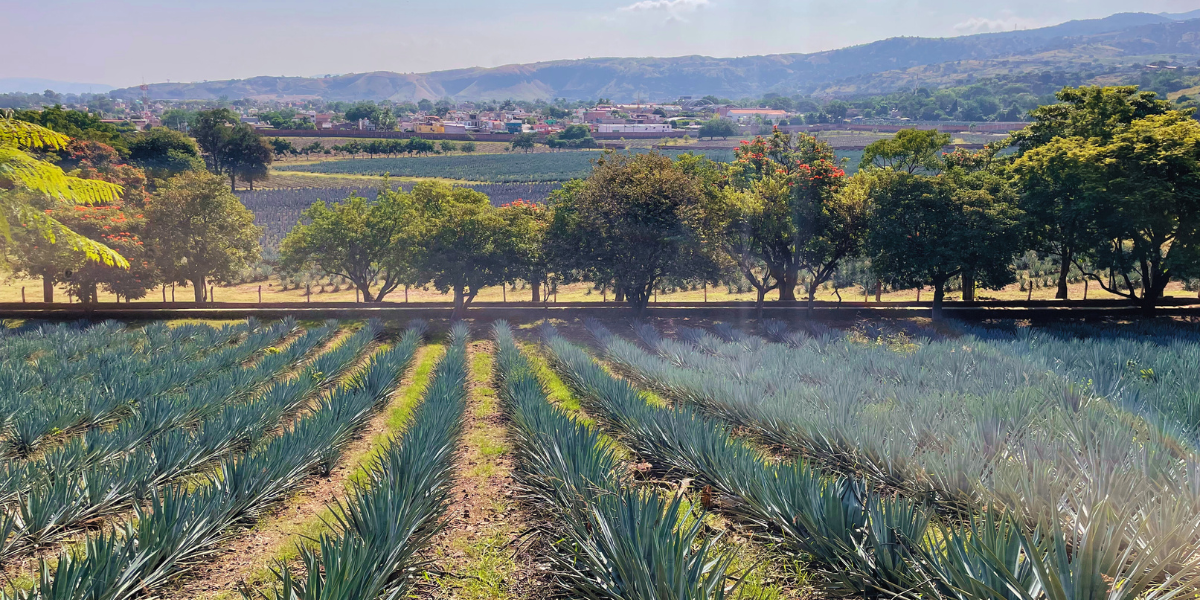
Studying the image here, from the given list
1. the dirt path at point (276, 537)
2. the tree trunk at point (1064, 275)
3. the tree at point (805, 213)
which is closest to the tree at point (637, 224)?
the tree at point (805, 213)

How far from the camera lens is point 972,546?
4941 mm

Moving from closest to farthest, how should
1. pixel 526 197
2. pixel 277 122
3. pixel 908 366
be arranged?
pixel 908 366
pixel 526 197
pixel 277 122

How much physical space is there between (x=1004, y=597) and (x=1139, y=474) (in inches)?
116

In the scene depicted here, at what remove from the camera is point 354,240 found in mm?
25703

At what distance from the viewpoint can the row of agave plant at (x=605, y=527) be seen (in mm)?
5062

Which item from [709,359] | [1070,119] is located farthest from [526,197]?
[709,359]

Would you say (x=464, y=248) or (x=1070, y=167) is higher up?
(x=1070, y=167)

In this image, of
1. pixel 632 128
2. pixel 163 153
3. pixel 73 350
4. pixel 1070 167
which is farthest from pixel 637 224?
pixel 632 128

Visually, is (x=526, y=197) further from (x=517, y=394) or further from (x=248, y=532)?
(x=248, y=532)

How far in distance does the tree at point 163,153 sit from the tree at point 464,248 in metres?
38.7

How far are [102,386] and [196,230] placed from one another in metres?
15.2

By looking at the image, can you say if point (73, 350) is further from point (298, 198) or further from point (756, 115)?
point (756, 115)

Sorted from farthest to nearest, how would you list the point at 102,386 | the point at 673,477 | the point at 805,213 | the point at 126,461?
the point at 805,213
the point at 102,386
the point at 673,477
the point at 126,461

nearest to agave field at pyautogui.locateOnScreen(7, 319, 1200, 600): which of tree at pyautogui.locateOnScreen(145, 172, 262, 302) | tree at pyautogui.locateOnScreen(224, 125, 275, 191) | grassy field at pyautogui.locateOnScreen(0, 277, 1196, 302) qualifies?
tree at pyautogui.locateOnScreen(145, 172, 262, 302)
